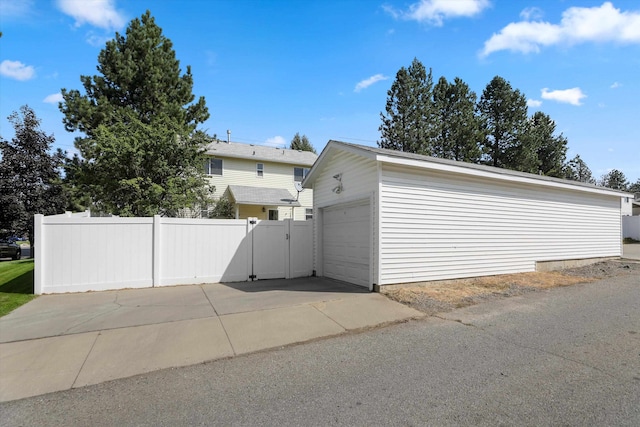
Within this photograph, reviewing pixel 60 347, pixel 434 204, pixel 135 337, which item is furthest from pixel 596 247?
pixel 60 347

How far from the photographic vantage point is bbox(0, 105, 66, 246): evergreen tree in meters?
20.6

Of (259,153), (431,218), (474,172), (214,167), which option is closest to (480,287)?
(431,218)

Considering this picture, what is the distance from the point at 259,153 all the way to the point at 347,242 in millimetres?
14488

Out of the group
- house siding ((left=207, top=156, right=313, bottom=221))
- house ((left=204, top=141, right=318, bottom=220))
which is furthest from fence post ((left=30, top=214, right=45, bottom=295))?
house siding ((left=207, top=156, right=313, bottom=221))

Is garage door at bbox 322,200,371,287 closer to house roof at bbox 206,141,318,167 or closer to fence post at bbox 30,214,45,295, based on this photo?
fence post at bbox 30,214,45,295

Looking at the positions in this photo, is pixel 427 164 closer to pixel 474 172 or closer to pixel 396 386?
pixel 474 172

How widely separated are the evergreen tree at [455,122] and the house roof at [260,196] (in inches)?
499

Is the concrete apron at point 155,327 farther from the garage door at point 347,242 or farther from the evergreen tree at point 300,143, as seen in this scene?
the evergreen tree at point 300,143

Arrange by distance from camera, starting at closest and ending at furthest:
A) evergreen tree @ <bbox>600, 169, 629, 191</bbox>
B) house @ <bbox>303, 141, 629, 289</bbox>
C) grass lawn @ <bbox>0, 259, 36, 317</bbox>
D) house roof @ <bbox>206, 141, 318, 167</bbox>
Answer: grass lawn @ <bbox>0, 259, 36, 317</bbox>, house @ <bbox>303, 141, 629, 289</bbox>, house roof @ <bbox>206, 141, 318, 167</bbox>, evergreen tree @ <bbox>600, 169, 629, 191</bbox>

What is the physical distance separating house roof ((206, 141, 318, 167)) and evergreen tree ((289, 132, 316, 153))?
26.4 metres

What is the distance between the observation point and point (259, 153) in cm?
2217

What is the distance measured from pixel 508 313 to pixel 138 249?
8376 mm

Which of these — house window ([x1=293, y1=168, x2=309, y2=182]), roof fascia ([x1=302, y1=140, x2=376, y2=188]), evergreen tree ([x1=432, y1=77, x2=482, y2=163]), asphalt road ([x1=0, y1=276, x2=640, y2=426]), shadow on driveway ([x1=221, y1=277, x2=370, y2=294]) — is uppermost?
evergreen tree ([x1=432, y1=77, x2=482, y2=163])

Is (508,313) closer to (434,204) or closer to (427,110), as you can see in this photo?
(434,204)
